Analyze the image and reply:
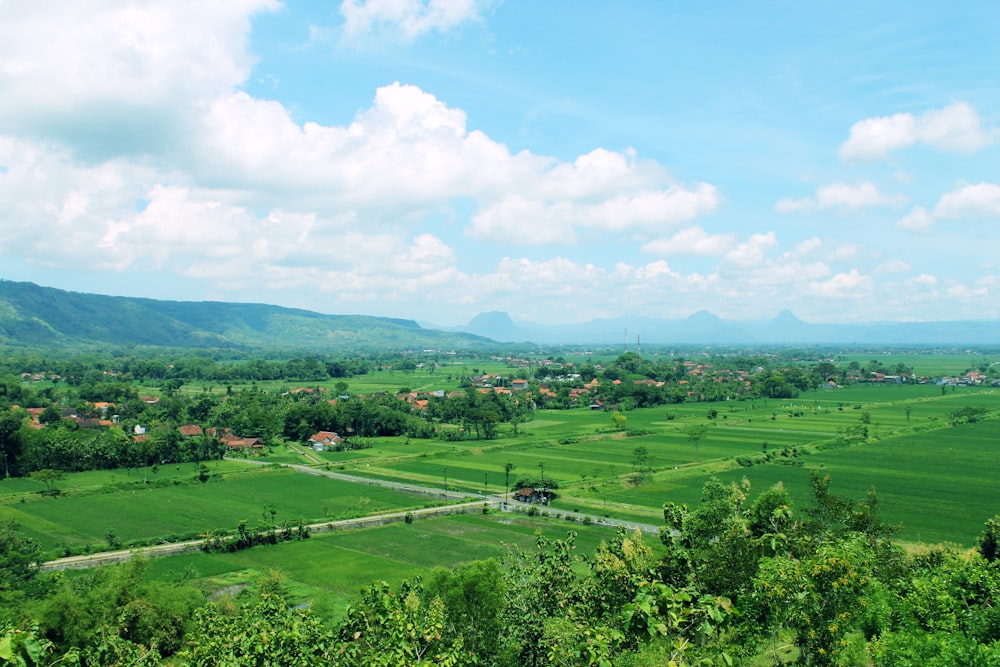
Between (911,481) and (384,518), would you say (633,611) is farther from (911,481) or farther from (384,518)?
(911,481)

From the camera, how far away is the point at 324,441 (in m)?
73.9

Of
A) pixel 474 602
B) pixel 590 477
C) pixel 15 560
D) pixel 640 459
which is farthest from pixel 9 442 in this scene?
pixel 474 602

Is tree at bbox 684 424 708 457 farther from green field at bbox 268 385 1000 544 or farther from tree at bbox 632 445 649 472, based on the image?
tree at bbox 632 445 649 472

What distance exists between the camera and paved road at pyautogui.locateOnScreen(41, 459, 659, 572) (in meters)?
34.1

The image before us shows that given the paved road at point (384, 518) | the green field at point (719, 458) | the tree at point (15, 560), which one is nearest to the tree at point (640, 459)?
the green field at point (719, 458)

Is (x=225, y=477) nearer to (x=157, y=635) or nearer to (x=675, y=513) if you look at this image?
(x=157, y=635)

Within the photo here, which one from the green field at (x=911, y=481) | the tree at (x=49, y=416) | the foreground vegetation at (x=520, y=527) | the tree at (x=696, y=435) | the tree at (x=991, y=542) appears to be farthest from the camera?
the tree at (x=49, y=416)

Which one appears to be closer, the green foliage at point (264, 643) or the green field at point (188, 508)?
the green foliage at point (264, 643)

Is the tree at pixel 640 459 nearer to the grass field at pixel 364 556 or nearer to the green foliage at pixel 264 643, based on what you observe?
the grass field at pixel 364 556

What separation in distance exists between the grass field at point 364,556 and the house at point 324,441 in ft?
113

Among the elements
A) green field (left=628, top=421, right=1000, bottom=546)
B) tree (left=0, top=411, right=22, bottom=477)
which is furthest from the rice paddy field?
green field (left=628, top=421, right=1000, bottom=546)

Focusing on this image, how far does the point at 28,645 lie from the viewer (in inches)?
282

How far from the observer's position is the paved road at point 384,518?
34053 mm

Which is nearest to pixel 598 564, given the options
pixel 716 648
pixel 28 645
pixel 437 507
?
pixel 716 648
